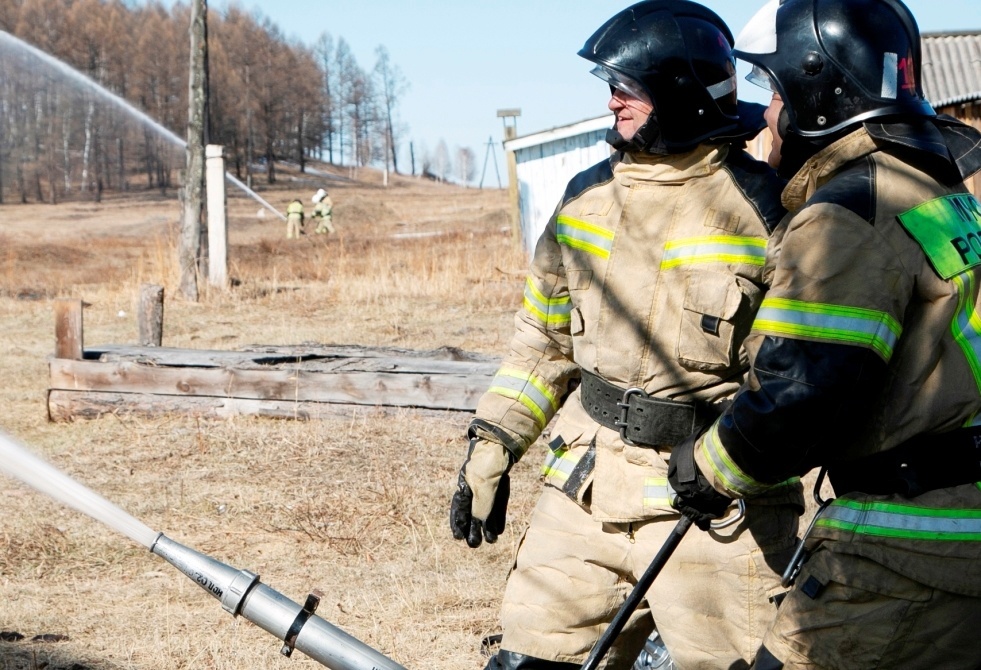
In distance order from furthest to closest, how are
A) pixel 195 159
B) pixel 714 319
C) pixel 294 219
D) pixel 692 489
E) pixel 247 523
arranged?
pixel 294 219
pixel 195 159
pixel 247 523
pixel 714 319
pixel 692 489

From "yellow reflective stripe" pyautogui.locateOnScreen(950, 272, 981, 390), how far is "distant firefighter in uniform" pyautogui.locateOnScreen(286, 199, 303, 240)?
106 feet

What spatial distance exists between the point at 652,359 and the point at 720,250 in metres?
0.33

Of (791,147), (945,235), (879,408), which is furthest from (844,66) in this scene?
(879,408)

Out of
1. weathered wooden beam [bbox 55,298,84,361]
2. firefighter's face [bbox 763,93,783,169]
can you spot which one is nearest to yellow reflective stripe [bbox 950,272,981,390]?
firefighter's face [bbox 763,93,783,169]

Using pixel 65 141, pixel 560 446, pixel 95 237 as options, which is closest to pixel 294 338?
pixel 560 446

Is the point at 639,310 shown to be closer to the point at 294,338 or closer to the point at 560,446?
the point at 560,446

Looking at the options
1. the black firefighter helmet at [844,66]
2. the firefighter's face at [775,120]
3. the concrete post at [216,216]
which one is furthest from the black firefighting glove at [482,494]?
the concrete post at [216,216]

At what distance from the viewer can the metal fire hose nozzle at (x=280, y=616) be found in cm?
254

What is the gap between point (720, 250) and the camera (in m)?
2.75

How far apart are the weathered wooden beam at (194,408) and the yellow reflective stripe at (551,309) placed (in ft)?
13.2

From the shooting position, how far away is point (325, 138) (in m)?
85.9

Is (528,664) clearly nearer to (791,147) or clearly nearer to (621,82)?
(791,147)

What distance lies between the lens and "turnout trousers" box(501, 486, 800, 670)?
8.71 ft

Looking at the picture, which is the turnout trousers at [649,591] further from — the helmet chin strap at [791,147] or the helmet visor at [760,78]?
the helmet visor at [760,78]
